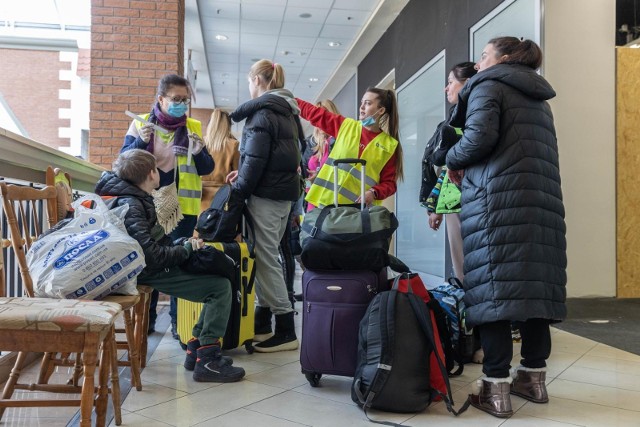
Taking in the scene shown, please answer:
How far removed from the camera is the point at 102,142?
4977mm

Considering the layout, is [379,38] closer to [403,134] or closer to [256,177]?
[403,134]

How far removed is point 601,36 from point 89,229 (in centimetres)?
364

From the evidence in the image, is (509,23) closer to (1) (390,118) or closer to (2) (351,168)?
(1) (390,118)

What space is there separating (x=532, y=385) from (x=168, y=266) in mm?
1483

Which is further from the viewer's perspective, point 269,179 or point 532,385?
point 269,179

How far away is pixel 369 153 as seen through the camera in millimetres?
2898

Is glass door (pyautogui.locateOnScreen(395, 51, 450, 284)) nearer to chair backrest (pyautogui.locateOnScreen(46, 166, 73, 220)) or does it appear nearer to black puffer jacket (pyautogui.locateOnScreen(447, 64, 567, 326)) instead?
black puffer jacket (pyautogui.locateOnScreen(447, 64, 567, 326))

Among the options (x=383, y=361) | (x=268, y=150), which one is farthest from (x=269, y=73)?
(x=383, y=361)

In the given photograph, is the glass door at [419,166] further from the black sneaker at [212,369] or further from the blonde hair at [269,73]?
the black sneaker at [212,369]

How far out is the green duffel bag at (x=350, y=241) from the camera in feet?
6.95

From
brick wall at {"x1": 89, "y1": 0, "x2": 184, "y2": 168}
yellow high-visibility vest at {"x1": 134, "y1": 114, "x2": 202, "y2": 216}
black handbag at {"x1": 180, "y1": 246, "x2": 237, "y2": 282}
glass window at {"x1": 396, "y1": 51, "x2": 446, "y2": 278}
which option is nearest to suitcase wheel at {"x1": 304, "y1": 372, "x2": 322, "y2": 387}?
black handbag at {"x1": 180, "y1": 246, "x2": 237, "y2": 282}

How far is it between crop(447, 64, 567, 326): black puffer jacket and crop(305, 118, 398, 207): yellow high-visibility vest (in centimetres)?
93

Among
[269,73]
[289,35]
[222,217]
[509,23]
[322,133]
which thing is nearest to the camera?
[222,217]

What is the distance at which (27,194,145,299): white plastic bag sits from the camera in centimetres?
161
